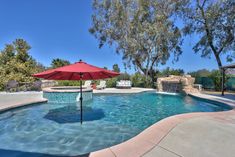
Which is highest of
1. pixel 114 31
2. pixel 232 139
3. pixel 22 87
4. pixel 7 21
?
pixel 7 21

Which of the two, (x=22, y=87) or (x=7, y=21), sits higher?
(x=7, y=21)

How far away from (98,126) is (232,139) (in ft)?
13.5

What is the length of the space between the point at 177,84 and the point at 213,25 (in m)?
8.00

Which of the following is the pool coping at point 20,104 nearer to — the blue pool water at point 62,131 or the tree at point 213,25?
the blue pool water at point 62,131

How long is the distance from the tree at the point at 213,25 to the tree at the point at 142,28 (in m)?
1.74

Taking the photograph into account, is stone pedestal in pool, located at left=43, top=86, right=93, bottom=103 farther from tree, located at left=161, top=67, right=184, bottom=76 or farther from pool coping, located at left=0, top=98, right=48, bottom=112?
tree, located at left=161, top=67, right=184, bottom=76

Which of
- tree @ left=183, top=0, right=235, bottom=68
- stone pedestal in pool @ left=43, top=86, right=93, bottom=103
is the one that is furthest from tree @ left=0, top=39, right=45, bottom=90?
tree @ left=183, top=0, right=235, bottom=68

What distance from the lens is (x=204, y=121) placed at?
217 inches

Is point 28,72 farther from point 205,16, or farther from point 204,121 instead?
point 205,16

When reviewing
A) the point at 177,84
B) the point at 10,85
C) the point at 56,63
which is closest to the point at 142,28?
the point at 177,84

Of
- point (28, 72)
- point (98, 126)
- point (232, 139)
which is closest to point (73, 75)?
point (98, 126)

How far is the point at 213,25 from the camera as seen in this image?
1956cm

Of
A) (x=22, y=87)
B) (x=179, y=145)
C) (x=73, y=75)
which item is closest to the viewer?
(x=179, y=145)

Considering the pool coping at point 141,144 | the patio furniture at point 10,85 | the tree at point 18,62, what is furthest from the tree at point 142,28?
the pool coping at point 141,144
